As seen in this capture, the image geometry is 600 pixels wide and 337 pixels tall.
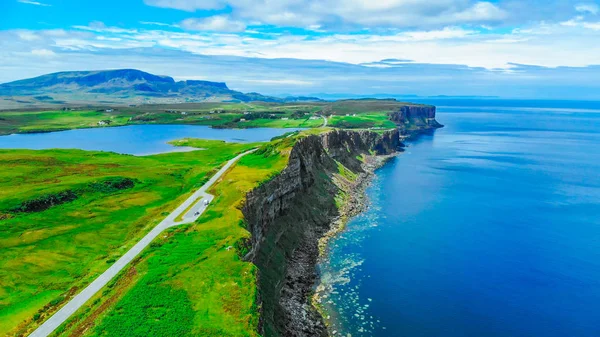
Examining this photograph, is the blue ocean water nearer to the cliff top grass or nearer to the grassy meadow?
the cliff top grass

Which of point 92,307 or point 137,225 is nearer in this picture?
point 92,307

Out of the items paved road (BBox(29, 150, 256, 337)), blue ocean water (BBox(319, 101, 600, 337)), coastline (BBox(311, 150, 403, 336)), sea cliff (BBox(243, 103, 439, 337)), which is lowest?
blue ocean water (BBox(319, 101, 600, 337))

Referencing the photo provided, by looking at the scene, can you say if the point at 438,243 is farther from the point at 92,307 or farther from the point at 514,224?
the point at 92,307

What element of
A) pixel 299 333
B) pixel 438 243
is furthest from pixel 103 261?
pixel 438 243

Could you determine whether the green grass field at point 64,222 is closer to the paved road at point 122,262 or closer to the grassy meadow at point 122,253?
the grassy meadow at point 122,253

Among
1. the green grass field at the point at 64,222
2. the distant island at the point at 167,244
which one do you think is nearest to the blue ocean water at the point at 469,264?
the distant island at the point at 167,244

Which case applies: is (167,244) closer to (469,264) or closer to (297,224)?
(297,224)

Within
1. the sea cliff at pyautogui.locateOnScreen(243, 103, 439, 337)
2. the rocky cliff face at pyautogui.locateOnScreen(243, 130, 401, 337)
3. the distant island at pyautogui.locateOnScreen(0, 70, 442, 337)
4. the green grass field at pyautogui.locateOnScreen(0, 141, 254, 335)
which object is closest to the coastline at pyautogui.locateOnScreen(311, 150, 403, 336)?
the sea cliff at pyautogui.locateOnScreen(243, 103, 439, 337)
